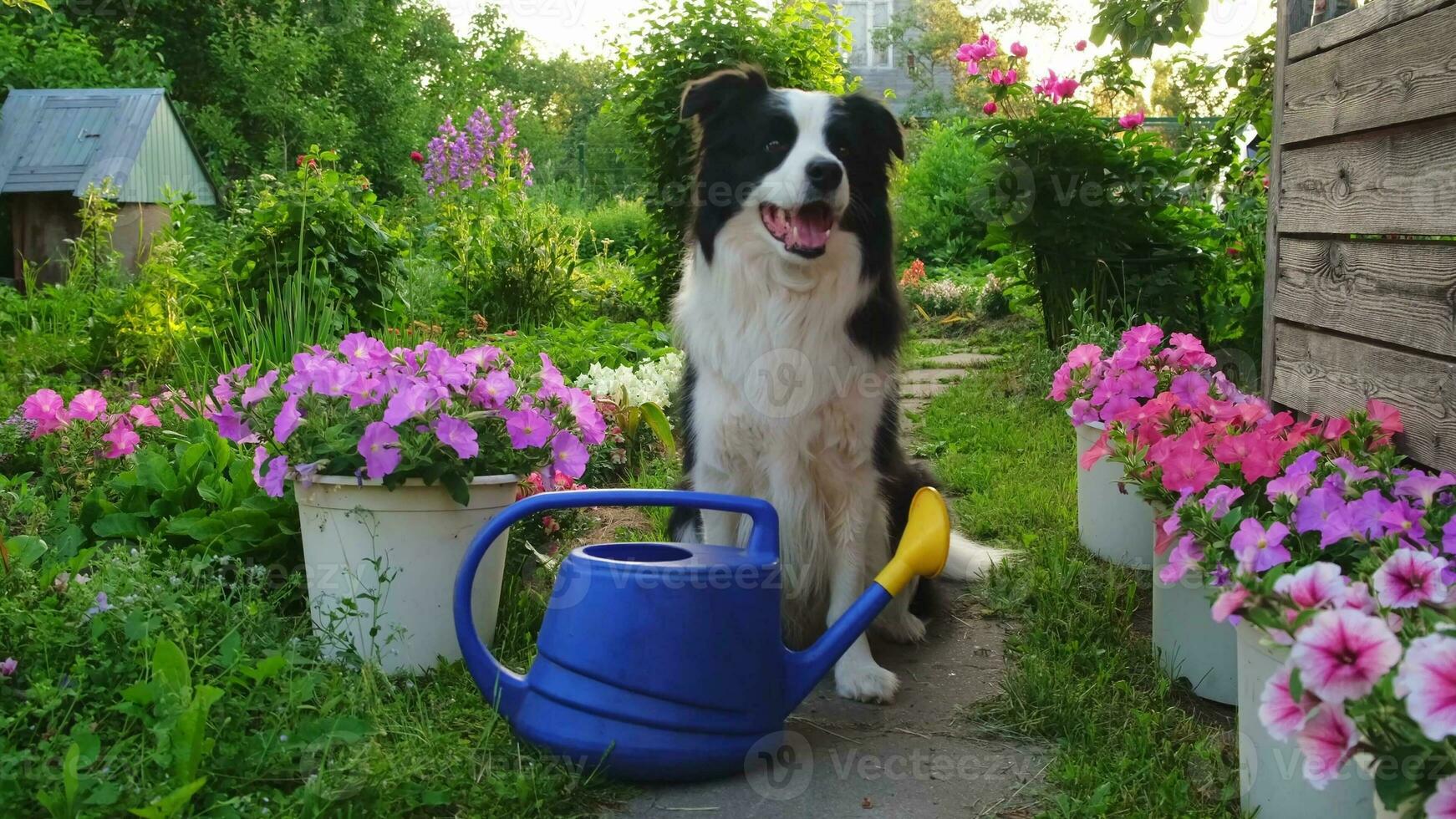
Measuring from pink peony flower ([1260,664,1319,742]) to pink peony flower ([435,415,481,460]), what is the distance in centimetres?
148

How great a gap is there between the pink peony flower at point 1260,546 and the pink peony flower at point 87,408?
2.94 meters

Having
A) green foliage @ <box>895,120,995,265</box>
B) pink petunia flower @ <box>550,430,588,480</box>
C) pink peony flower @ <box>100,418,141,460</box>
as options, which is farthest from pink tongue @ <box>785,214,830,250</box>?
green foliage @ <box>895,120,995,265</box>

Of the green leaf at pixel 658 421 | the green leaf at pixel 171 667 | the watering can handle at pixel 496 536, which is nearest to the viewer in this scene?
the green leaf at pixel 171 667

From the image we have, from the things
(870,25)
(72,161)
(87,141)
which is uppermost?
(870,25)

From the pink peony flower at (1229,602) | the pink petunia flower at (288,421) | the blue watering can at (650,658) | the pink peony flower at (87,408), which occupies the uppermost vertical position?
the pink petunia flower at (288,421)

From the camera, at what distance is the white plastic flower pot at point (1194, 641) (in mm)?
2213

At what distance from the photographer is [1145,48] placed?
147 inches

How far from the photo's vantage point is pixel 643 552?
6.70 feet

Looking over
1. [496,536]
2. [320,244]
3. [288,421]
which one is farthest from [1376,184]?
[320,244]

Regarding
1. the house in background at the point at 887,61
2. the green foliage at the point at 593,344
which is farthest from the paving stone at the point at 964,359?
the house in background at the point at 887,61

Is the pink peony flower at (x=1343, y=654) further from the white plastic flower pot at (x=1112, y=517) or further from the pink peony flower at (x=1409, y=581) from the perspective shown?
the white plastic flower pot at (x=1112, y=517)

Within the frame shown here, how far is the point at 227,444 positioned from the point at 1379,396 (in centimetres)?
269

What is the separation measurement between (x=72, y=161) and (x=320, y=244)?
5.52 meters

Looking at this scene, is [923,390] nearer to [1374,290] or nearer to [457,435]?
[1374,290]
